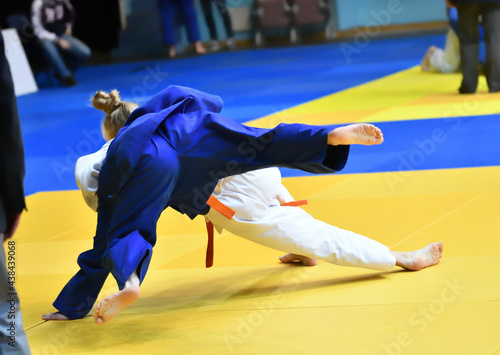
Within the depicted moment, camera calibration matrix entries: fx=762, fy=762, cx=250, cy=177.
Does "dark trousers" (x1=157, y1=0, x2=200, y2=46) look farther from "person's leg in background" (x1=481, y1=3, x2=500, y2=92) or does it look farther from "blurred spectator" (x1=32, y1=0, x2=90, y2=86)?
"person's leg in background" (x1=481, y1=3, x2=500, y2=92)

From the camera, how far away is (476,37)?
8.56 m

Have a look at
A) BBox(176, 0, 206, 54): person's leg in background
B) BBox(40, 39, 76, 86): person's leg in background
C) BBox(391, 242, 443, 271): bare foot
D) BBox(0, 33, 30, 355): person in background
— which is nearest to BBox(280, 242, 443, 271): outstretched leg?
BBox(391, 242, 443, 271): bare foot

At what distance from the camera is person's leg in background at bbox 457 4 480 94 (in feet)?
27.8

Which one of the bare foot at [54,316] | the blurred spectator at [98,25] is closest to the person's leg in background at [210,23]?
the blurred spectator at [98,25]

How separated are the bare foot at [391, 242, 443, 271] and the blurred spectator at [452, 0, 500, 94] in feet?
17.3

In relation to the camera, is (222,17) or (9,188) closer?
(9,188)

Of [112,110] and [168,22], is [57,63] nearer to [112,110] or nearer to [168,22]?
[168,22]

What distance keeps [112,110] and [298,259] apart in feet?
4.12

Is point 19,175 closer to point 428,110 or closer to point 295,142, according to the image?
point 295,142

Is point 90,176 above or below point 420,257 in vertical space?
above

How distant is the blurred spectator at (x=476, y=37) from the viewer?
841 centimetres

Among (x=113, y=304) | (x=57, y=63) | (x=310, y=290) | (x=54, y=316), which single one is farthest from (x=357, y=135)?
(x=57, y=63)

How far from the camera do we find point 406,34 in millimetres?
→ 17156

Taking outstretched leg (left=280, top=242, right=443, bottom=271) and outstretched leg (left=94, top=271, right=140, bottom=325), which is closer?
outstretched leg (left=94, top=271, right=140, bottom=325)
